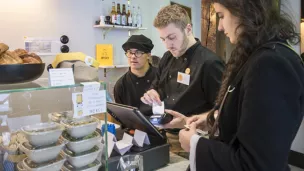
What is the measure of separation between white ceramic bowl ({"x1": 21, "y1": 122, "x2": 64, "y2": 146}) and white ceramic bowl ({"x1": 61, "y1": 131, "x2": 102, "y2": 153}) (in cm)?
4

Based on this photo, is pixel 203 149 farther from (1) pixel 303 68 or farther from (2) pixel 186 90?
(2) pixel 186 90

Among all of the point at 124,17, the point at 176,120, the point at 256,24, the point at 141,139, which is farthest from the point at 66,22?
the point at 256,24

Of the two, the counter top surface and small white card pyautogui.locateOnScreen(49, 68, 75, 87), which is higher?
small white card pyautogui.locateOnScreen(49, 68, 75, 87)

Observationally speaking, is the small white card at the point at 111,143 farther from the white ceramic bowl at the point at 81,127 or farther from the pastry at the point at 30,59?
the pastry at the point at 30,59

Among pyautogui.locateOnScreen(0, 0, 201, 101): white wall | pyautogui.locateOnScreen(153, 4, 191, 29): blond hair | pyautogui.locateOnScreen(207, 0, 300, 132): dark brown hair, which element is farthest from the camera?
pyautogui.locateOnScreen(0, 0, 201, 101): white wall

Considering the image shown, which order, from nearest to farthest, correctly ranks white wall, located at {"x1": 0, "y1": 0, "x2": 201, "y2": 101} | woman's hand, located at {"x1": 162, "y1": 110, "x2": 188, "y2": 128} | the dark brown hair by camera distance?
the dark brown hair → woman's hand, located at {"x1": 162, "y1": 110, "x2": 188, "y2": 128} → white wall, located at {"x1": 0, "y1": 0, "x2": 201, "y2": 101}

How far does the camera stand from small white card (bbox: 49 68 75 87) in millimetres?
835

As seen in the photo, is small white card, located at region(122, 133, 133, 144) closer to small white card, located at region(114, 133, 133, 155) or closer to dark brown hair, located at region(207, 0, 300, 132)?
small white card, located at region(114, 133, 133, 155)

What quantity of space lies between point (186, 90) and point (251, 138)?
1116 mm

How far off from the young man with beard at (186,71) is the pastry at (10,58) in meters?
0.92

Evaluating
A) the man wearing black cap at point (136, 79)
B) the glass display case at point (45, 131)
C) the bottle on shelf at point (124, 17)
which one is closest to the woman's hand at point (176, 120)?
the glass display case at point (45, 131)

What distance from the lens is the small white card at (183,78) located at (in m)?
1.86

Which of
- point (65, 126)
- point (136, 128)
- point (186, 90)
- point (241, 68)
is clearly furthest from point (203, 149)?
point (186, 90)

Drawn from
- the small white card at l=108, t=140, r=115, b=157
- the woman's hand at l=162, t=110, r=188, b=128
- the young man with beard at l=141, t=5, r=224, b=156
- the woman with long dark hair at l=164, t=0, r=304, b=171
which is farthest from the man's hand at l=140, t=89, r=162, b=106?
the woman with long dark hair at l=164, t=0, r=304, b=171
